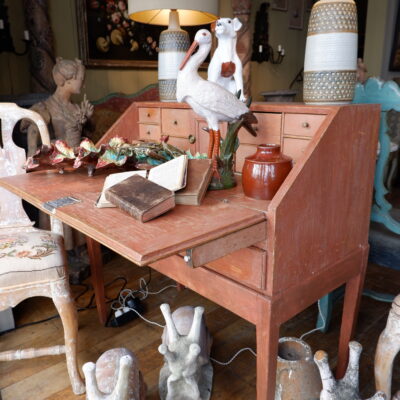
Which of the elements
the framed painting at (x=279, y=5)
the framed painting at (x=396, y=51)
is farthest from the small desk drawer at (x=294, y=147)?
the framed painting at (x=279, y=5)

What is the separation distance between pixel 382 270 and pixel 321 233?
1.36 meters

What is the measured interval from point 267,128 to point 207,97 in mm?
244

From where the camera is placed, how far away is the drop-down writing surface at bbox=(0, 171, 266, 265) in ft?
2.29

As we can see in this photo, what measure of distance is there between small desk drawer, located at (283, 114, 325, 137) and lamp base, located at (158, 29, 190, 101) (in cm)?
58

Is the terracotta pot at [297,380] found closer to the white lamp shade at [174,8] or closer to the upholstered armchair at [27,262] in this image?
the upholstered armchair at [27,262]

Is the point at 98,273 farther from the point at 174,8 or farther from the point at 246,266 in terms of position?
the point at 174,8

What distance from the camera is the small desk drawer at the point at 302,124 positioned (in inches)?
41.4

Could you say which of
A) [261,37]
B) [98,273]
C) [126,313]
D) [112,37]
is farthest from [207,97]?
[261,37]

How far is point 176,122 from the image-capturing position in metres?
1.50

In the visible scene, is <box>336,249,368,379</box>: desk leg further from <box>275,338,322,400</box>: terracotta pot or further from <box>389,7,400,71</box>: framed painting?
<box>389,7,400,71</box>: framed painting

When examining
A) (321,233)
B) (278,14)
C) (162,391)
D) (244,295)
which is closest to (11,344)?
(162,391)

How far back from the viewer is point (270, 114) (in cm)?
116

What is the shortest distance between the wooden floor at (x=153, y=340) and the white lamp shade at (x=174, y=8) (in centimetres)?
128

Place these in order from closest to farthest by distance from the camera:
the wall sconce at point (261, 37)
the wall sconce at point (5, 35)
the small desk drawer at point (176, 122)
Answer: the small desk drawer at point (176, 122) → the wall sconce at point (5, 35) → the wall sconce at point (261, 37)
